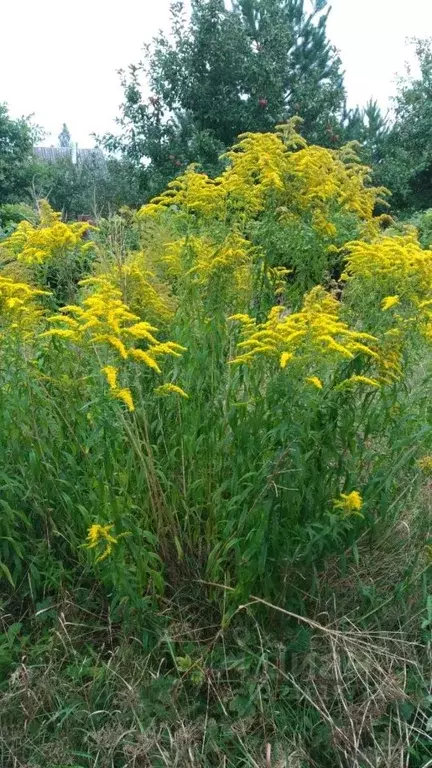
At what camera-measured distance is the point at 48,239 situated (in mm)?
2895

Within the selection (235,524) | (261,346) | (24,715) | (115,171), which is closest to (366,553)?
(235,524)

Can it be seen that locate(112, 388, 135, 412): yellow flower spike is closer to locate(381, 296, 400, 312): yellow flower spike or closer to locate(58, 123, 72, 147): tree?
locate(381, 296, 400, 312): yellow flower spike

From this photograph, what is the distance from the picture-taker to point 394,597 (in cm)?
294

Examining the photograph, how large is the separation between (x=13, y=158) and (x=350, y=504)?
67.7ft

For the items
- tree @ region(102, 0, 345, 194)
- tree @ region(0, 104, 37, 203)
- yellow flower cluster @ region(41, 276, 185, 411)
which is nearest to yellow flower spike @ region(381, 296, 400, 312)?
yellow flower cluster @ region(41, 276, 185, 411)

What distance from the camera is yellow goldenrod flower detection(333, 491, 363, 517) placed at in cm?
251

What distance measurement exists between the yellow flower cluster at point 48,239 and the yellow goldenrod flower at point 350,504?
54.3 inches

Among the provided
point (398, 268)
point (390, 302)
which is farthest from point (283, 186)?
point (390, 302)

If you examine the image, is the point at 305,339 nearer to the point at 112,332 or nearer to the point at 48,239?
the point at 112,332

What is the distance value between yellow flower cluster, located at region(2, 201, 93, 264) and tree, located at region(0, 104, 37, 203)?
714 inches

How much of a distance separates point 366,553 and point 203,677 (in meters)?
0.93

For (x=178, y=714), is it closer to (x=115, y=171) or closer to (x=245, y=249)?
(x=245, y=249)

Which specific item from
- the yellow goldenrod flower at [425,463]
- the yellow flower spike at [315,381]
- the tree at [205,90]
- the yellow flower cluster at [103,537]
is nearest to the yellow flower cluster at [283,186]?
the yellow flower spike at [315,381]

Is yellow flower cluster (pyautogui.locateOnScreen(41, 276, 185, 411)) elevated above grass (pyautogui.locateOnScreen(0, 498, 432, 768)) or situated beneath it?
elevated above
